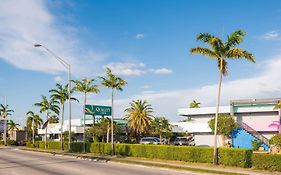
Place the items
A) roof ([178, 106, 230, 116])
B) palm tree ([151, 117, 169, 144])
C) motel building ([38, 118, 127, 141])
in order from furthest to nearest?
motel building ([38, 118, 127, 141]) → palm tree ([151, 117, 169, 144]) → roof ([178, 106, 230, 116])

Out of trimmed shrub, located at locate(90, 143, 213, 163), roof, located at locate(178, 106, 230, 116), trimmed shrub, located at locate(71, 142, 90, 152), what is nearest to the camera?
trimmed shrub, located at locate(90, 143, 213, 163)

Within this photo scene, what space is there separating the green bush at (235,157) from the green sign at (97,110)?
2311 centimetres

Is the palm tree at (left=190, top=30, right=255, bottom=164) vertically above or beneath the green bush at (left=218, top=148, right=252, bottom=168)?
above

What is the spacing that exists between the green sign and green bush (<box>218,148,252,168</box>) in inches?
910

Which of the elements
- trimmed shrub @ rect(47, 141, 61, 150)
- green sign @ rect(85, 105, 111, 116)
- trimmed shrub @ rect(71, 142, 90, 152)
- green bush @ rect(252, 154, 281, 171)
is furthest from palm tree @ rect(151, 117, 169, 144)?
green bush @ rect(252, 154, 281, 171)

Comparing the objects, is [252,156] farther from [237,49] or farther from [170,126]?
[170,126]

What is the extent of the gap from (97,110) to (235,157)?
82.5 ft

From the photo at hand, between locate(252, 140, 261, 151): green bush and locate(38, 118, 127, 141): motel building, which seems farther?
locate(38, 118, 127, 141): motel building

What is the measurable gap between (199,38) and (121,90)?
1664 centimetres

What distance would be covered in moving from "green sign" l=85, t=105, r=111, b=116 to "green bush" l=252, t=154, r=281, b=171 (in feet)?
87.1

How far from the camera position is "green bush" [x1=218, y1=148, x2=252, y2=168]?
27797 mm

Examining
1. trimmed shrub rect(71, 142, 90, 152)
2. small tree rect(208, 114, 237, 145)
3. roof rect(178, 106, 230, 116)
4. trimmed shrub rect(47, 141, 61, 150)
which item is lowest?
trimmed shrub rect(47, 141, 61, 150)

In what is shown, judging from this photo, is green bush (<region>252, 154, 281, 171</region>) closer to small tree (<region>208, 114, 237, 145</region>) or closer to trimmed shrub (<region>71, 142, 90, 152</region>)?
small tree (<region>208, 114, 237, 145</region>)

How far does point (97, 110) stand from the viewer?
5028 cm
